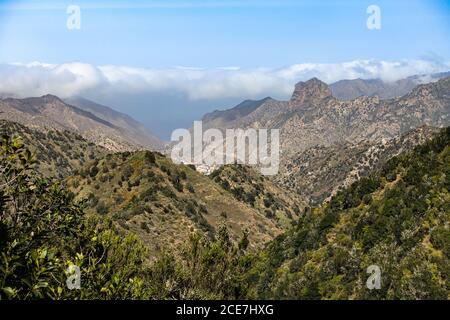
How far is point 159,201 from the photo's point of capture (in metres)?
75.8

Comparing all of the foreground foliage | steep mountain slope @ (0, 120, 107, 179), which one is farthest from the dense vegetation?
steep mountain slope @ (0, 120, 107, 179)

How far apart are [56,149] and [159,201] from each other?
94798 millimetres

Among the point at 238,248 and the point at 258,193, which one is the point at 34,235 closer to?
the point at 238,248

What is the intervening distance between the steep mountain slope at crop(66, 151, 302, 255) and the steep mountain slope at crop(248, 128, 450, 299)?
1582 cm

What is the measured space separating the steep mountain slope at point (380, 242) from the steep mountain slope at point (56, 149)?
93.5 metres

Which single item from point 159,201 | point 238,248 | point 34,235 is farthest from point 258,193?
point 34,235

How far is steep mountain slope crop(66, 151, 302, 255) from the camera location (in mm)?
67312

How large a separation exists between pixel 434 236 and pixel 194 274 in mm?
19068

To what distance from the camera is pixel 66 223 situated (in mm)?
14383

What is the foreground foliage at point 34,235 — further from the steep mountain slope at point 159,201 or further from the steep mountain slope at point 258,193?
the steep mountain slope at point 258,193

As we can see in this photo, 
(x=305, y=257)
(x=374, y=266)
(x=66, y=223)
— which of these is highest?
(x=66, y=223)

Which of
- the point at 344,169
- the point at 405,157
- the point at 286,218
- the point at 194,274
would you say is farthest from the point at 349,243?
the point at 344,169
